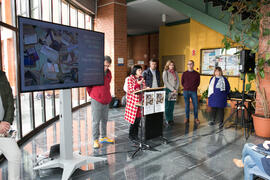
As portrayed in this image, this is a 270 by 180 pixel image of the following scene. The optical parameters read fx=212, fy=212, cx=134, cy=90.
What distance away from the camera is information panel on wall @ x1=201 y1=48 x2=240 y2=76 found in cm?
830

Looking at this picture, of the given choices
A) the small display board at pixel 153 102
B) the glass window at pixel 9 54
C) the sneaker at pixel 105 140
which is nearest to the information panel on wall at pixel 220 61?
the small display board at pixel 153 102

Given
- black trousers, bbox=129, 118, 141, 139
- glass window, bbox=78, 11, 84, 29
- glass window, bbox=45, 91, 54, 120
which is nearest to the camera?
black trousers, bbox=129, 118, 141, 139

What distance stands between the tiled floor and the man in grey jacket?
791 millimetres

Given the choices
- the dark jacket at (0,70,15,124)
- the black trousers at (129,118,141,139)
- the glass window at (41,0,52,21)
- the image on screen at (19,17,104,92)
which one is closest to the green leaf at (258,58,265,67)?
the black trousers at (129,118,141,139)

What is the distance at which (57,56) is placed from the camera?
2.35 metres

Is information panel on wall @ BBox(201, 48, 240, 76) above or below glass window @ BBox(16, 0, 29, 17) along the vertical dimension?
below

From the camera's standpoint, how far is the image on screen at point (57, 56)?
6.84 feet

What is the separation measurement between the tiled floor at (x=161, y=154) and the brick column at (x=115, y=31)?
309 centimetres

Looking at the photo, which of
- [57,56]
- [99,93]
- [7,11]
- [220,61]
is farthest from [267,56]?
[7,11]

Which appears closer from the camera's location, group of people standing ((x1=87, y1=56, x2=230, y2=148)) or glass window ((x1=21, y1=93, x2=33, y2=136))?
group of people standing ((x1=87, y1=56, x2=230, y2=148))

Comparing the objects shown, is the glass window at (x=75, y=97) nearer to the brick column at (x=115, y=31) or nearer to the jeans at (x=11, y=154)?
the brick column at (x=115, y=31)

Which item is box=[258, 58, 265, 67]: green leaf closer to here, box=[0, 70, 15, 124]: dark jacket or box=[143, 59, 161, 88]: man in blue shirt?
box=[143, 59, 161, 88]: man in blue shirt

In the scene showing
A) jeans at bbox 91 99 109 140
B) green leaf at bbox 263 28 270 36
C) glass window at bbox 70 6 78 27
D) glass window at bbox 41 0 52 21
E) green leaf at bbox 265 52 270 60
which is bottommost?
jeans at bbox 91 99 109 140

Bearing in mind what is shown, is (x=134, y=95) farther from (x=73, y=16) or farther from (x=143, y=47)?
(x=143, y=47)
